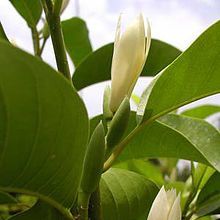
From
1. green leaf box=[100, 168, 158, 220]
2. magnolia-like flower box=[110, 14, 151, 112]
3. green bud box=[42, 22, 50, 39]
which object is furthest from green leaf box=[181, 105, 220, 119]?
magnolia-like flower box=[110, 14, 151, 112]

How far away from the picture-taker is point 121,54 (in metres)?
0.66

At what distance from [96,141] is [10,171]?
10cm

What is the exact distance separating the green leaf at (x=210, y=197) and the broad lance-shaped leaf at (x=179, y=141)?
0.10m

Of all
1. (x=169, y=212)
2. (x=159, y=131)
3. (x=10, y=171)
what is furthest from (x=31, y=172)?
(x=159, y=131)

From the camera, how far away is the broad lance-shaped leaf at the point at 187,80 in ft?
2.10

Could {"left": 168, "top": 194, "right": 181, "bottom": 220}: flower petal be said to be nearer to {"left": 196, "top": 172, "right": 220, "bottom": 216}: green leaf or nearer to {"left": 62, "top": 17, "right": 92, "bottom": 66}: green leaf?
{"left": 196, "top": 172, "right": 220, "bottom": 216}: green leaf

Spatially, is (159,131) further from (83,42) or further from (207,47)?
(83,42)

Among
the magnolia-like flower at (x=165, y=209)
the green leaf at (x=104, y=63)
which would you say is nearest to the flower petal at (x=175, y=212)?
the magnolia-like flower at (x=165, y=209)

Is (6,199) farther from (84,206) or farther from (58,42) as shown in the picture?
(58,42)

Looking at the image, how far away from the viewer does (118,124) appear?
609 millimetres

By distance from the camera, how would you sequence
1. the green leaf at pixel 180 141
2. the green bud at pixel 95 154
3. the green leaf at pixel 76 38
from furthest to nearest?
1. the green leaf at pixel 76 38
2. the green leaf at pixel 180 141
3. the green bud at pixel 95 154

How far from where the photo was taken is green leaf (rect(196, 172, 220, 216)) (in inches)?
35.0

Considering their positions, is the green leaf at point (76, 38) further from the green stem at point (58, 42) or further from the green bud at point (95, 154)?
the green bud at point (95, 154)

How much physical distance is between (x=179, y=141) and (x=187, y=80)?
0.14 meters
